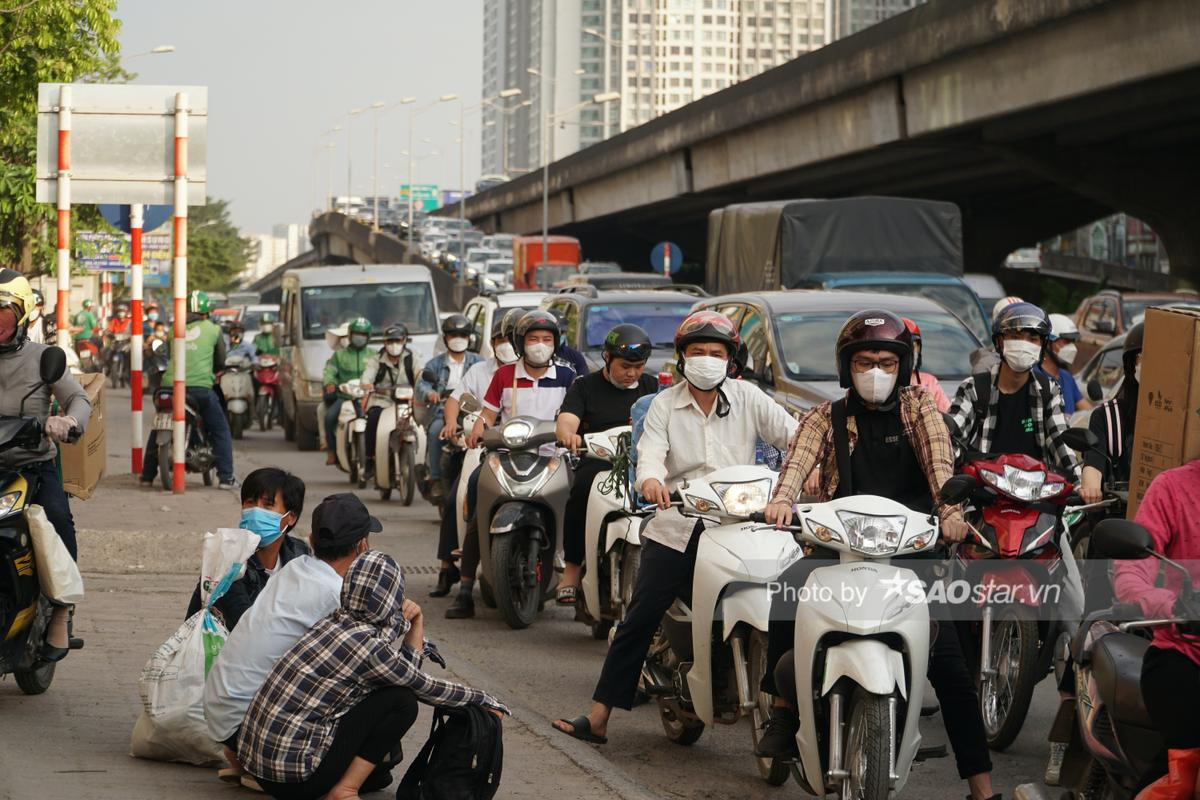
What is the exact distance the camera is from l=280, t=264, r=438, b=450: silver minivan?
1046 inches

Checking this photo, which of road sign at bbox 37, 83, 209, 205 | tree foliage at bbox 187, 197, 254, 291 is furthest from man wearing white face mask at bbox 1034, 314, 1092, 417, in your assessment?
tree foliage at bbox 187, 197, 254, 291

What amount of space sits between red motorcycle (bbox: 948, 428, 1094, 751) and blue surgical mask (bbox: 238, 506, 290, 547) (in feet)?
8.57

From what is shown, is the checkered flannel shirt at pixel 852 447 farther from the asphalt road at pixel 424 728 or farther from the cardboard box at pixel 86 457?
the cardboard box at pixel 86 457

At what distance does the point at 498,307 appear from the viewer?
23.4 metres

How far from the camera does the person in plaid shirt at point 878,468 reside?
6.18 meters

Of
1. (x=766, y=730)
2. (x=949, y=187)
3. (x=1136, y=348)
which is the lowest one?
(x=766, y=730)

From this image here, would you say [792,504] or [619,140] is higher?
[619,140]

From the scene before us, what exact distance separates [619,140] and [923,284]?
4100 cm

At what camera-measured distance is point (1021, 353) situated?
8586 mm

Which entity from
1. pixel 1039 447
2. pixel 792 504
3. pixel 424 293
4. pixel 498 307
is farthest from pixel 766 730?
pixel 424 293

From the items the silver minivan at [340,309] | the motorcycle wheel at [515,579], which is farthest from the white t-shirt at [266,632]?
the silver minivan at [340,309]

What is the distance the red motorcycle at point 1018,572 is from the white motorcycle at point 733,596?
1.04m

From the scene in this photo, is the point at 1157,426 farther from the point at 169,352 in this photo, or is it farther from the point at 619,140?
the point at 619,140

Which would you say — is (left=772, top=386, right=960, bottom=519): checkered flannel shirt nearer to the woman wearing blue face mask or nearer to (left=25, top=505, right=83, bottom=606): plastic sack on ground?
the woman wearing blue face mask
